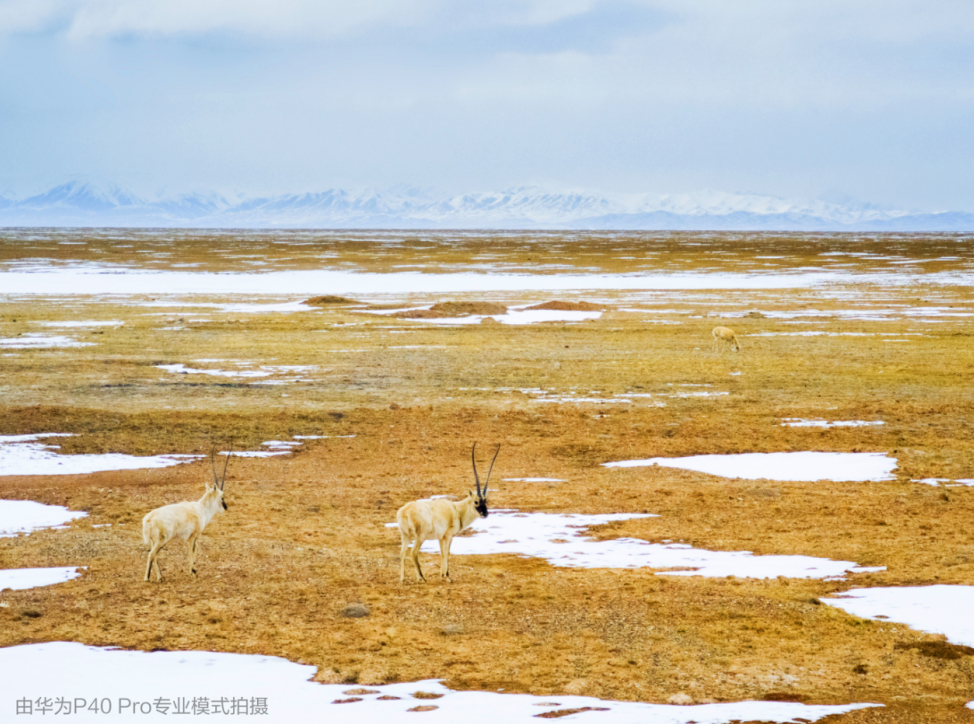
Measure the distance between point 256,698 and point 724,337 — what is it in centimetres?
2769

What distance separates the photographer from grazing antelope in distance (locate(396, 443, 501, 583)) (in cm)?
1074

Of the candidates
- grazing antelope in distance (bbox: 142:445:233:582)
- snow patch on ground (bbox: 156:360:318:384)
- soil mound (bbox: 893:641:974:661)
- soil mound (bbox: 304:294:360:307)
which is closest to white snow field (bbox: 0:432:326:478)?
grazing antelope in distance (bbox: 142:445:233:582)

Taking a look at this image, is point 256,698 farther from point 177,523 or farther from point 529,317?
point 529,317

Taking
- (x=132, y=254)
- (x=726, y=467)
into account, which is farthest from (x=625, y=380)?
(x=132, y=254)

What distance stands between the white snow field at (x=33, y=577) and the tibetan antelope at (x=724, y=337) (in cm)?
2525

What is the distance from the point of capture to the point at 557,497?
1593cm

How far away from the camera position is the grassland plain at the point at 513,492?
29.4 ft

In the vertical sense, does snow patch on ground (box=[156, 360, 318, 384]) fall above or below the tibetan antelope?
below

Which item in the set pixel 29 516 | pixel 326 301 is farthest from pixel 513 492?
pixel 326 301

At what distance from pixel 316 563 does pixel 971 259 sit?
110m

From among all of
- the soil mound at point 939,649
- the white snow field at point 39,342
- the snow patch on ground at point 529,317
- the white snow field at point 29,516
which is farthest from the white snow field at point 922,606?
the snow patch on ground at point 529,317

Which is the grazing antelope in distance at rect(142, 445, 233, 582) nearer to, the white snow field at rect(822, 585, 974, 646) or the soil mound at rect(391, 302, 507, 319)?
the white snow field at rect(822, 585, 974, 646)

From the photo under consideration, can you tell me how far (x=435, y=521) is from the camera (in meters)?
11.0

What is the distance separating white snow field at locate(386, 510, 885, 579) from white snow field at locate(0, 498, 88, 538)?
15.4 ft
